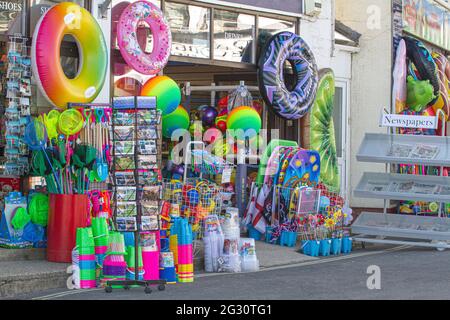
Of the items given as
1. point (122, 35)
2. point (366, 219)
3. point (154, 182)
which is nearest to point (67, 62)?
point (122, 35)

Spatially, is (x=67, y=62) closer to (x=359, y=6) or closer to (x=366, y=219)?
(x=366, y=219)

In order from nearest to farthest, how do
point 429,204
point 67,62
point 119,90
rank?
Result: point 67,62 → point 119,90 → point 429,204

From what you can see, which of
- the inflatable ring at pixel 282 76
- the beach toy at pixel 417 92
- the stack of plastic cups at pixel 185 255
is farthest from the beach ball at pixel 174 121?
the beach toy at pixel 417 92

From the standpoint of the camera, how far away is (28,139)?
10.9 meters

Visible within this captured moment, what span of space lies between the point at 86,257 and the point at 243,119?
208 inches

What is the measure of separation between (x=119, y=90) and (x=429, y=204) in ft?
24.6

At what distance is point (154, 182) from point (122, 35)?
12.0 ft

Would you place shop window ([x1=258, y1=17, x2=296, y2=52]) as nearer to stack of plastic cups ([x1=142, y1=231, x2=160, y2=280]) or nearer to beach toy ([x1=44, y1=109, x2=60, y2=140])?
beach toy ([x1=44, y1=109, x2=60, y2=140])

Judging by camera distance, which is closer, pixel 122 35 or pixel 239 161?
pixel 122 35

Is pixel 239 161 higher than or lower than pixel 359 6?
lower

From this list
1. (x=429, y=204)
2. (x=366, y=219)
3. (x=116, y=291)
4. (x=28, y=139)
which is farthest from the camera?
(x=429, y=204)

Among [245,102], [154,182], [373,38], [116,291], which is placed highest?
[373,38]

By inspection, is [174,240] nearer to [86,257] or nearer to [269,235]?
[86,257]

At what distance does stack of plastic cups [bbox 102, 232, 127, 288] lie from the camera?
9711 millimetres
